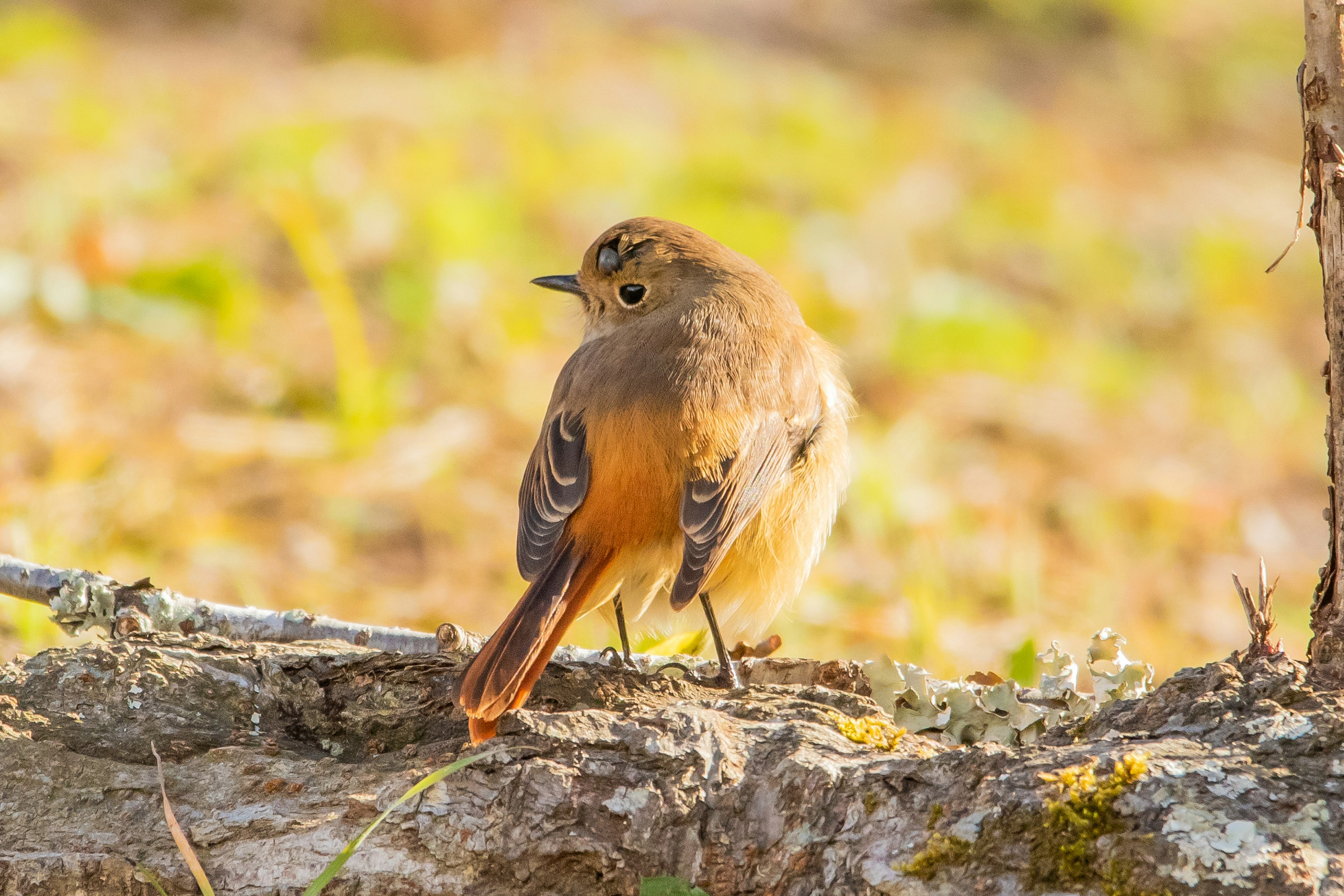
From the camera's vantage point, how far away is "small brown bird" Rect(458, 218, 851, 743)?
3.51 m

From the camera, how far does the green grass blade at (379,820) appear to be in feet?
7.59

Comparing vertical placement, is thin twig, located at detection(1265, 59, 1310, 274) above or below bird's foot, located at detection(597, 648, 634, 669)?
above

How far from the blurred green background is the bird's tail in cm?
149

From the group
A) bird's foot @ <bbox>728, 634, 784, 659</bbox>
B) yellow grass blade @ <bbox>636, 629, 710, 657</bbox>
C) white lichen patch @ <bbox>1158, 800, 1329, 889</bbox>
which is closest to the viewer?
white lichen patch @ <bbox>1158, 800, 1329, 889</bbox>

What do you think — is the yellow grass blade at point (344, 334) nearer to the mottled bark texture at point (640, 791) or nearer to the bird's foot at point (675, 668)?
the bird's foot at point (675, 668)

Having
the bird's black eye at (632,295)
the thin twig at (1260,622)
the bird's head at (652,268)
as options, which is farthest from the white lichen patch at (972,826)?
the bird's black eye at (632,295)

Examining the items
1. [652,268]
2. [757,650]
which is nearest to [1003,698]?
[757,650]

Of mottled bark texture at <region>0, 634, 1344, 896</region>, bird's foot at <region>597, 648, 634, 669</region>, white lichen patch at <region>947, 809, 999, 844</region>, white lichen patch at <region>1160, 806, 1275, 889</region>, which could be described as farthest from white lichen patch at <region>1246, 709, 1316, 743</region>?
bird's foot at <region>597, 648, 634, 669</region>

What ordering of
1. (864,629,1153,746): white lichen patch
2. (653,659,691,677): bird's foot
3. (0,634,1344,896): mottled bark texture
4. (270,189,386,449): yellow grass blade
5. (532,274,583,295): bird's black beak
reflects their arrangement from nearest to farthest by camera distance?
(0,634,1344,896): mottled bark texture, (864,629,1153,746): white lichen patch, (653,659,691,677): bird's foot, (532,274,583,295): bird's black beak, (270,189,386,449): yellow grass blade

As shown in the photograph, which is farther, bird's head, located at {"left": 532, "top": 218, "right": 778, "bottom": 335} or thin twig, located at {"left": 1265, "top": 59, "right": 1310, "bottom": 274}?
bird's head, located at {"left": 532, "top": 218, "right": 778, "bottom": 335}

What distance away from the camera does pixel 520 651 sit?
9.31ft

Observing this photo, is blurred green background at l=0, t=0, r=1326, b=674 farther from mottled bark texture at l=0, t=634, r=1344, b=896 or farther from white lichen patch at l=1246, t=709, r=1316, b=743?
white lichen patch at l=1246, t=709, r=1316, b=743

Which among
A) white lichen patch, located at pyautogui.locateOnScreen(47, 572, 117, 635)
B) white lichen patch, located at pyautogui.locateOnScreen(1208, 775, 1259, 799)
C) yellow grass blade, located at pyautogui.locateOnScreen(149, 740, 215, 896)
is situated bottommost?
yellow grass blade, located at pyautogui.locateOnScreen(149, 740, 215, 896)

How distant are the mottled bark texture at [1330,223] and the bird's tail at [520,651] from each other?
5.24ft
